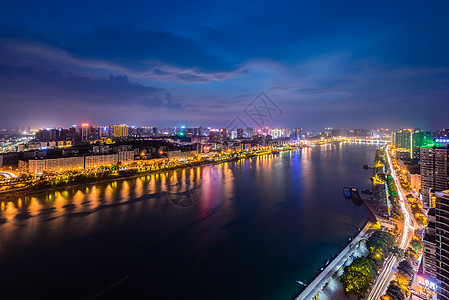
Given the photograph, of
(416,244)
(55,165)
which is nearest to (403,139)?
(416,244)

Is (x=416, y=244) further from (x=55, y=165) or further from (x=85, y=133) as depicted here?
(x=85, y=133)

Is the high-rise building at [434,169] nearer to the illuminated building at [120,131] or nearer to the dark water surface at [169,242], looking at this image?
the dark water surface at [169,242]

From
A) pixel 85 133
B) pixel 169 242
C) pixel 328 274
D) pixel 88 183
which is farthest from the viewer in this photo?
pixel 85 133

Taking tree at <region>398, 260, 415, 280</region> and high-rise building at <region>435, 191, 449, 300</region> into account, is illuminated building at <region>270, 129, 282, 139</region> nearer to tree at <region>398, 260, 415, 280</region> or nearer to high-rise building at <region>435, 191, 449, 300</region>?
tree at <region>398, 260, 415, 280</region>

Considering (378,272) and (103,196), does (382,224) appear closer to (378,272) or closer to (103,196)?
(378,272)

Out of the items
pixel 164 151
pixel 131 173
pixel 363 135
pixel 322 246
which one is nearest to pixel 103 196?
pixel 131 173

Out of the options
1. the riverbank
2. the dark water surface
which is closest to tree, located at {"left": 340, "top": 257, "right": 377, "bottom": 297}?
the dark water surface
